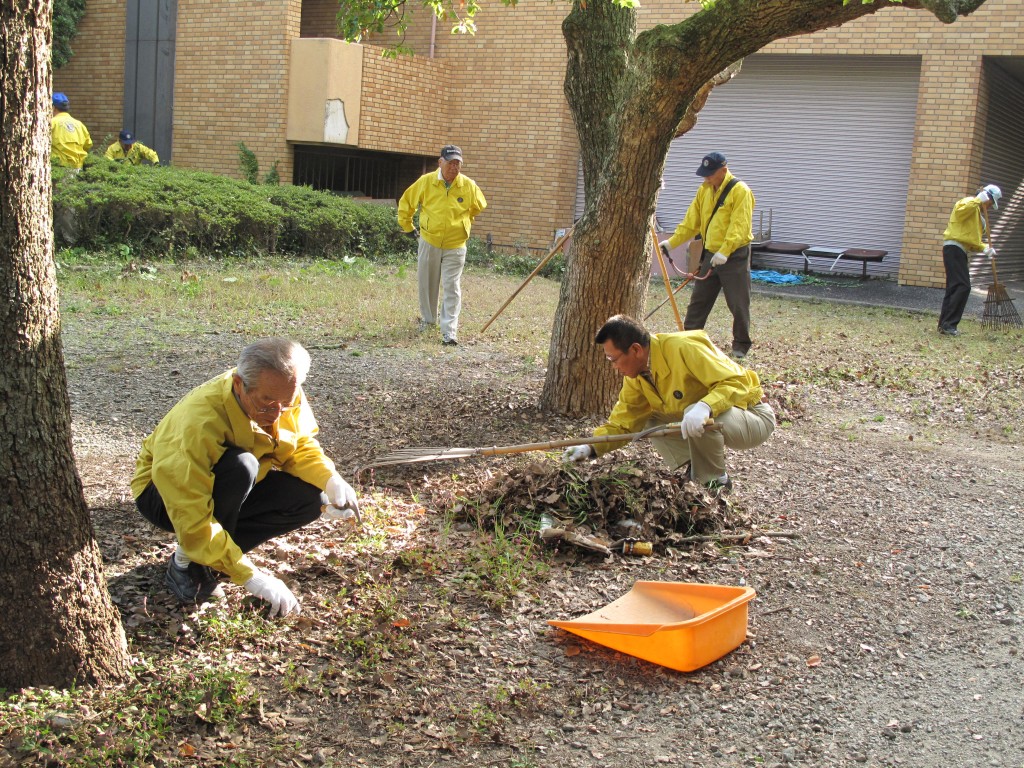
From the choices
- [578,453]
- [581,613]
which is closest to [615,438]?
[578,453]

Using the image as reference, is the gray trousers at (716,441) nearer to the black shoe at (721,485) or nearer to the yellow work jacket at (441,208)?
the black shoe at (721,485)

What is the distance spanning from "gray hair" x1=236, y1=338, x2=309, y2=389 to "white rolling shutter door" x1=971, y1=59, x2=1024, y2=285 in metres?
15.1

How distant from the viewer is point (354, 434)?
20.7ft

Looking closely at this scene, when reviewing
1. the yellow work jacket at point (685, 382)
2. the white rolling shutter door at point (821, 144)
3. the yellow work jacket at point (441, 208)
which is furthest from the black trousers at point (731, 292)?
the white rolling shutter door at point (821, 144)

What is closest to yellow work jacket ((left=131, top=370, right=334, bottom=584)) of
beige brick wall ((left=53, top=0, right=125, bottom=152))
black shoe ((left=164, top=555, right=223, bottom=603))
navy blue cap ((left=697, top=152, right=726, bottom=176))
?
black shoe ((left=164, top=555, right=223, bottom=603))

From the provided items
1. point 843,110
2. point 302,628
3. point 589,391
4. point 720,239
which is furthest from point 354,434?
point 843,110

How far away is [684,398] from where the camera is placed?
16.9 ft

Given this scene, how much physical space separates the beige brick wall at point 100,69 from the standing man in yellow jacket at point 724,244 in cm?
1356

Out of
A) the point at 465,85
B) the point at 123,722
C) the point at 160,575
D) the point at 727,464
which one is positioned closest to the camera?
the point at 123,722

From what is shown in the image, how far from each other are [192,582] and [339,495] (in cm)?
63

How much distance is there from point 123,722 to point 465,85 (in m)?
16.7

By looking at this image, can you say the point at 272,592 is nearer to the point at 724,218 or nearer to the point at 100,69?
the point at 724,218

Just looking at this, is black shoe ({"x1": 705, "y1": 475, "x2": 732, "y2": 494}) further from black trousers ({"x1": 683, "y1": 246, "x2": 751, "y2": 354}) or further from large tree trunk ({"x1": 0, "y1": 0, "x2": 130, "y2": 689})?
black trousers ({"x1": 683, "y1": 246, "x2": 751, "y2": 354})

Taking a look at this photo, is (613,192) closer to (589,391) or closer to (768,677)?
(589,391)
